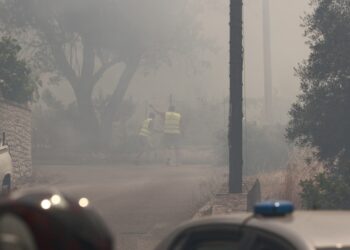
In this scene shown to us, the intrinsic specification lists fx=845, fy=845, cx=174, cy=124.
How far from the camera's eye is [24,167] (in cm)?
2103

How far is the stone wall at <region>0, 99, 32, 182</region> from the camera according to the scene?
19561mm

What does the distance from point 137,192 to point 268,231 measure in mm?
13995

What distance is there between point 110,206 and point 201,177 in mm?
6694

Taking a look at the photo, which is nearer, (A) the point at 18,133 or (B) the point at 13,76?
(A) the point at 18,133

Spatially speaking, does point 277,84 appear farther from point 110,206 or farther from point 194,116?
point 110,206

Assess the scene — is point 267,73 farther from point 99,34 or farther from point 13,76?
point 13,76

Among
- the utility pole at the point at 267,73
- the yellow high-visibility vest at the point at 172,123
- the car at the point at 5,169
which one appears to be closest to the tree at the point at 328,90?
the car at the point at 5,169

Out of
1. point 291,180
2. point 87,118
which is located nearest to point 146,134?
point 87,118

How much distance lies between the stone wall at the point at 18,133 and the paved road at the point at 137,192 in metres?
0.55

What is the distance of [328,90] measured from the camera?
518 inches

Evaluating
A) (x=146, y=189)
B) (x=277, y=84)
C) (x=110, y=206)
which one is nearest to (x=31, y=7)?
(x=146, y=189)

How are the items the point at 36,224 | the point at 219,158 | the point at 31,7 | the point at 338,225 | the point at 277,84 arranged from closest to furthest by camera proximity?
the point at 36,224, the point at 338,225, the point at 219,158, the point at 31,7, the point at 277,84

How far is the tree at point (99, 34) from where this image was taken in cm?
3356

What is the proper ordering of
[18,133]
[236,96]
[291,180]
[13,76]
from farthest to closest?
1. [13,76]
2. [18,133]
3. [291,180]
4. [236,96]
